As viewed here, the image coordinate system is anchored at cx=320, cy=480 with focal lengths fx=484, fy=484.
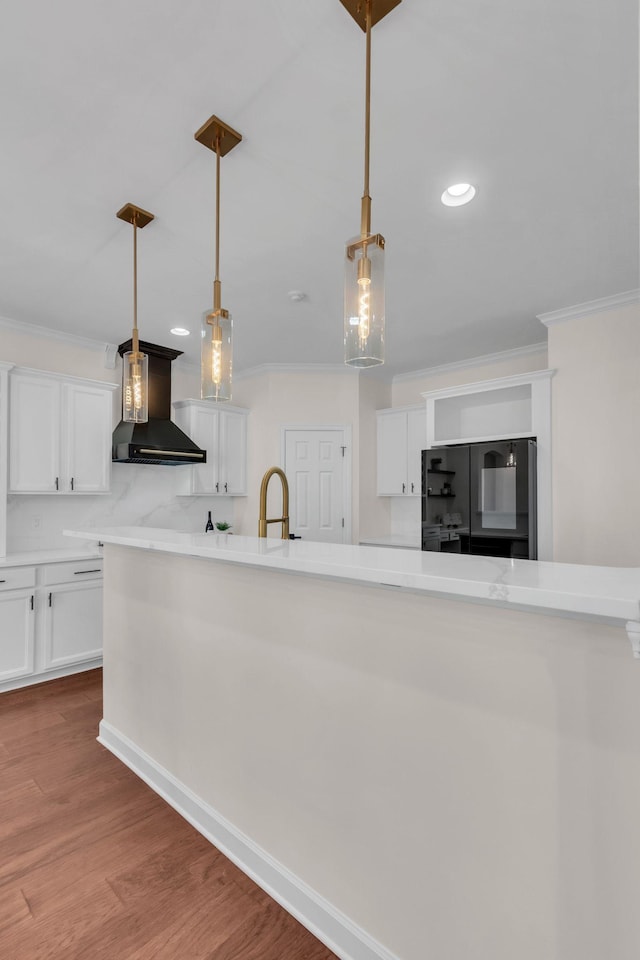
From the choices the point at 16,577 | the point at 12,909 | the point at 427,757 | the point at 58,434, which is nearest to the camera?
the point at 427,757

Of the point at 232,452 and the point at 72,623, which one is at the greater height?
the point at 232,452

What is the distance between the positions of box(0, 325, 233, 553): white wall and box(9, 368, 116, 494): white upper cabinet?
0.32 metres

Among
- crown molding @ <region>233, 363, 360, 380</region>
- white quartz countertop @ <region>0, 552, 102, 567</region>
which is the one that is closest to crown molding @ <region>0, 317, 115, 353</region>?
crown molding @ <region>233, 363, 360, 380</region>

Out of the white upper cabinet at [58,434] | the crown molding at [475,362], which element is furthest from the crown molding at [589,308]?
the white upper cabinet at [58,434]

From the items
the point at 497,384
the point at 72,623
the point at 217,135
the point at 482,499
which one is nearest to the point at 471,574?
the point at 217,135

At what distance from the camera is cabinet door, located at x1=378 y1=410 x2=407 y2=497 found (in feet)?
16.4

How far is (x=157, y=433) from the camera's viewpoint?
4223 millimetres

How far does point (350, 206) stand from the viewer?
2287 millimetres

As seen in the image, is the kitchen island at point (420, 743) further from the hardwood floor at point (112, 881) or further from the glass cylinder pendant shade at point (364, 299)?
the glass cylinder pendant shade at point (364, 299)

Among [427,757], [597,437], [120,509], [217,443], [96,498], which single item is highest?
[217,443]

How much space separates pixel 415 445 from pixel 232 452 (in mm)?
1892

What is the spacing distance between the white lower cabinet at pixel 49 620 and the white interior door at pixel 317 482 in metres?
1.95

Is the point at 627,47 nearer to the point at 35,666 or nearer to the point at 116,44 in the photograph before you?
the point at 116,44

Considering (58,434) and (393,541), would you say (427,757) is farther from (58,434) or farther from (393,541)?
(393,541)
